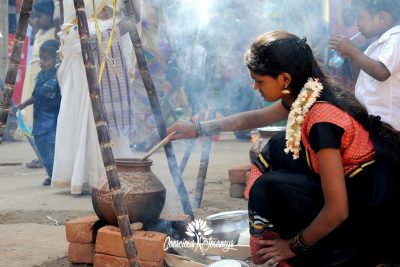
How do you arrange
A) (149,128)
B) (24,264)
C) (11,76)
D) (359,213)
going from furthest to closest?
(149,128), (24,264), (11,76), (359,213)

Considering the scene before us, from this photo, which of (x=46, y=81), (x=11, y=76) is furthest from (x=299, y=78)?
(x=46, y=81)

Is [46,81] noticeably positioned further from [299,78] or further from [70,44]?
[299,78]

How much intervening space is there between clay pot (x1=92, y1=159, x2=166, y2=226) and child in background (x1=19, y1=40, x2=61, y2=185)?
9.86 ft

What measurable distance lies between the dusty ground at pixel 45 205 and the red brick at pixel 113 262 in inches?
11.0

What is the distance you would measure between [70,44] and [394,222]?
3.87 meters

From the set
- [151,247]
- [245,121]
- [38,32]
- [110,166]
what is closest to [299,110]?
[245,121]

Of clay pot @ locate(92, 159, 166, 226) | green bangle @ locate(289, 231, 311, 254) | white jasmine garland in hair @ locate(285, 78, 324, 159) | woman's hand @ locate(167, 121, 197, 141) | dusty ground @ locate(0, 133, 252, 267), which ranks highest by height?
white jasmine garland in hair @ locate(285, 78, 324, 159)

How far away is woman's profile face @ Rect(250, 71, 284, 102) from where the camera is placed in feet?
9.13

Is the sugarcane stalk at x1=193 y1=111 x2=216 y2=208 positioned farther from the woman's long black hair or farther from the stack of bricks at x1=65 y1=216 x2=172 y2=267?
the woman's long black hair

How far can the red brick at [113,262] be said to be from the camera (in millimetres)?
3439

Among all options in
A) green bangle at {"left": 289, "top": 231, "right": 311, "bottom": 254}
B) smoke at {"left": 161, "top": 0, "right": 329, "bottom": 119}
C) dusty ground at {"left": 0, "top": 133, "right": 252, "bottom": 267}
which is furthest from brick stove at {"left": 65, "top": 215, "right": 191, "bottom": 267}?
smoke at {"left": 161, "top": 0, "right": 329, "bottom": 119}

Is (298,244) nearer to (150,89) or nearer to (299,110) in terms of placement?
(299,110)

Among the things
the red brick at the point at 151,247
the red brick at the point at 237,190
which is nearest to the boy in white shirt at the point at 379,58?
the red brick at the point at 151,247

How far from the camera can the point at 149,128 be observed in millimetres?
9758
